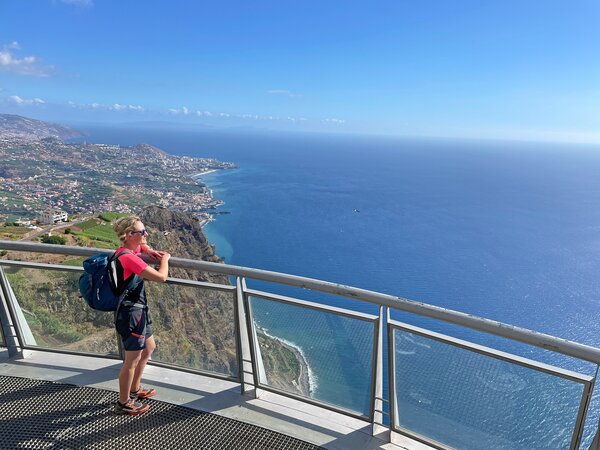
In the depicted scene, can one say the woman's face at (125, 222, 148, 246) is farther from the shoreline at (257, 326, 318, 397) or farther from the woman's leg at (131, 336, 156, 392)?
the shoreline at (257, 326, 318, 397)

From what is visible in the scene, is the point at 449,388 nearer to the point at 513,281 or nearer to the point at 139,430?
the point at 139,430

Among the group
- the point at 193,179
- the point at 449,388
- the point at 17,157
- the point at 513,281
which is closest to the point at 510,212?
the point at 513,281

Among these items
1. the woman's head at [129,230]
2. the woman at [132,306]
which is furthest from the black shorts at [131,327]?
the woman's head at [129,230]

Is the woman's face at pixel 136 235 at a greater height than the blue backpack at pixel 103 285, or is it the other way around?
the woman's face at pixel 136 235

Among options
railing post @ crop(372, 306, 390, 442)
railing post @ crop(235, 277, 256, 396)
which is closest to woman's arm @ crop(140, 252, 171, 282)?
railing post @ crop(235, 277, 256, 396)

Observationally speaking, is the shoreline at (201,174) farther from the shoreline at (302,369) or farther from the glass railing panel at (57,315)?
the shoreline at (302,369)

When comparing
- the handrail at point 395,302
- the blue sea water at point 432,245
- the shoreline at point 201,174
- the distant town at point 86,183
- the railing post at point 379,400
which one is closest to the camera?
the handrail at point 395,302

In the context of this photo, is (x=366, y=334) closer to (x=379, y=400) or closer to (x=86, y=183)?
(x=379, y=400)
